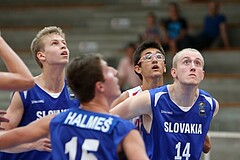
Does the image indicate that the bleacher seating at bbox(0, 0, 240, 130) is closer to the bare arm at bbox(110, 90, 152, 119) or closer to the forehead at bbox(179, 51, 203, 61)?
the forehead at bbox(179, 51, 203, 61)

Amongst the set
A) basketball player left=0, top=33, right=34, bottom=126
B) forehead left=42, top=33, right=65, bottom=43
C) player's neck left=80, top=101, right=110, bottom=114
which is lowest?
player's neck left=80, top=101, right=110, bottom=114

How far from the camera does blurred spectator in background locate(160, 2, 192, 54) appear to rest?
44.1 feet

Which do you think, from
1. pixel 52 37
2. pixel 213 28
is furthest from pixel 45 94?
pixel 213 28

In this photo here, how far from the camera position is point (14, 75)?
4363 millimetres

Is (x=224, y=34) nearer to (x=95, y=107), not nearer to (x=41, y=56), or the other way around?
(x=41, y=56)

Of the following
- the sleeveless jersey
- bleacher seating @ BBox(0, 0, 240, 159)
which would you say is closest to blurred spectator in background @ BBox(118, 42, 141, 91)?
bleacher seating @ BBox(0, 0, 240, 159)

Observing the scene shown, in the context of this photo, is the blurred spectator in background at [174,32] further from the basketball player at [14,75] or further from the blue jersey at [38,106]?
the basketball player at [14,75]

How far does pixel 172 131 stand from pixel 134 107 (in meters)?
0.45

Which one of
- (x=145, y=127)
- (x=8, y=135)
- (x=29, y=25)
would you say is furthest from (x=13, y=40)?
(x=8, y=135)

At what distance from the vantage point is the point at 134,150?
Answer: 4.23m

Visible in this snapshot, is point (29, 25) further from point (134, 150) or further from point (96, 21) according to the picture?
point (134, 150)

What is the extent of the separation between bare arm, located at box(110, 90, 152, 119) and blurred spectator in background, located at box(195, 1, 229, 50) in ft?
24.9

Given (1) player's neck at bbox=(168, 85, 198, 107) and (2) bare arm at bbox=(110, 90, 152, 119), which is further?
(1) player's neck at bbox=(168, 85, 198, 107)

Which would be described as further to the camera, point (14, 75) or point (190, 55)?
point (190, 55)
